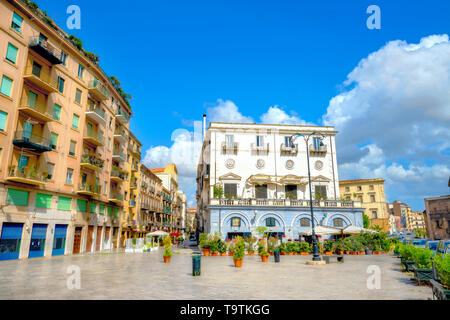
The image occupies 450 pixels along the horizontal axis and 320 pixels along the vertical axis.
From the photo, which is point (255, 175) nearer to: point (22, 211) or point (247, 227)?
point (247, 227)

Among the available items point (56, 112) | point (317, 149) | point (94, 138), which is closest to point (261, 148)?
point (317, 149)

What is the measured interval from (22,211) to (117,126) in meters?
19.7

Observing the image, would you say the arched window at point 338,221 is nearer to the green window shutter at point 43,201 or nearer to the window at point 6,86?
the green window shutter at point 43,201

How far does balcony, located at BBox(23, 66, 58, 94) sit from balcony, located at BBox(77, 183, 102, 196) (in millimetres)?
9285

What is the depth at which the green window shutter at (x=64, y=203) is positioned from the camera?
26.8 meters

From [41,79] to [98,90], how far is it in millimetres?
7465

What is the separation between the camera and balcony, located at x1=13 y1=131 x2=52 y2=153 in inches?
860

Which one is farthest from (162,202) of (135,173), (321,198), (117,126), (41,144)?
(41,144)

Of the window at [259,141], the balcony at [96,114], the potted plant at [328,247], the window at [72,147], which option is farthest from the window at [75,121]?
the potted plant at [328,247]

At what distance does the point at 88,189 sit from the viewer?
98.6 feet

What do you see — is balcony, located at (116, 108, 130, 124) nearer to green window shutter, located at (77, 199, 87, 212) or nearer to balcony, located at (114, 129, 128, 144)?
balcony, located at (114, 129, 128, 144)

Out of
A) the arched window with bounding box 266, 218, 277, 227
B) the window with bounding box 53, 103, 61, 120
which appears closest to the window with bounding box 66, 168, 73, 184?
the window with bounding box 53, 103, 61, 120

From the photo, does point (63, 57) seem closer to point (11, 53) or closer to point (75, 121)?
point (75, 121)
